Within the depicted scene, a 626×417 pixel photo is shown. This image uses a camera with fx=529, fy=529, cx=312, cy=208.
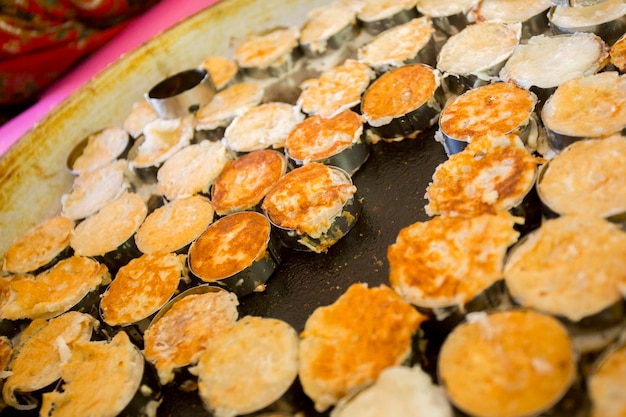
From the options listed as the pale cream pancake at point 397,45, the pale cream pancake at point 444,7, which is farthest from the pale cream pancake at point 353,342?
the pale cream pancake at point 444,7

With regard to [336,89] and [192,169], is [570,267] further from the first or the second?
[192,169]

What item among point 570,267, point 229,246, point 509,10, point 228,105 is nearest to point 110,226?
point 229,246

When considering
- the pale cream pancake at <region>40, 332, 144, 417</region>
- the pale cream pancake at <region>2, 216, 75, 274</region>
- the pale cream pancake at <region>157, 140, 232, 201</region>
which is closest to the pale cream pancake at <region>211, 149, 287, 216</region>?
the pale cream pancake at <region>157, 140, 232, 201</region>

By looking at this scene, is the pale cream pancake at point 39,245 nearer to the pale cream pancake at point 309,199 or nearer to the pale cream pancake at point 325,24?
the pale cream pancake at point 309,199

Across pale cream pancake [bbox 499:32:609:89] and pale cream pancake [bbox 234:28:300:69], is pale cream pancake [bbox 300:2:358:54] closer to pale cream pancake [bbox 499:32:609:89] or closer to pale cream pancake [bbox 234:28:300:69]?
pale cream pancake [bbox 234:28:300:69]

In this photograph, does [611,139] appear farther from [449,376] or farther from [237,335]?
[237,335]

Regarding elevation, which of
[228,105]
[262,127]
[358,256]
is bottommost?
[358,256]

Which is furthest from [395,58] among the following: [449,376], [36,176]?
[36,176]
